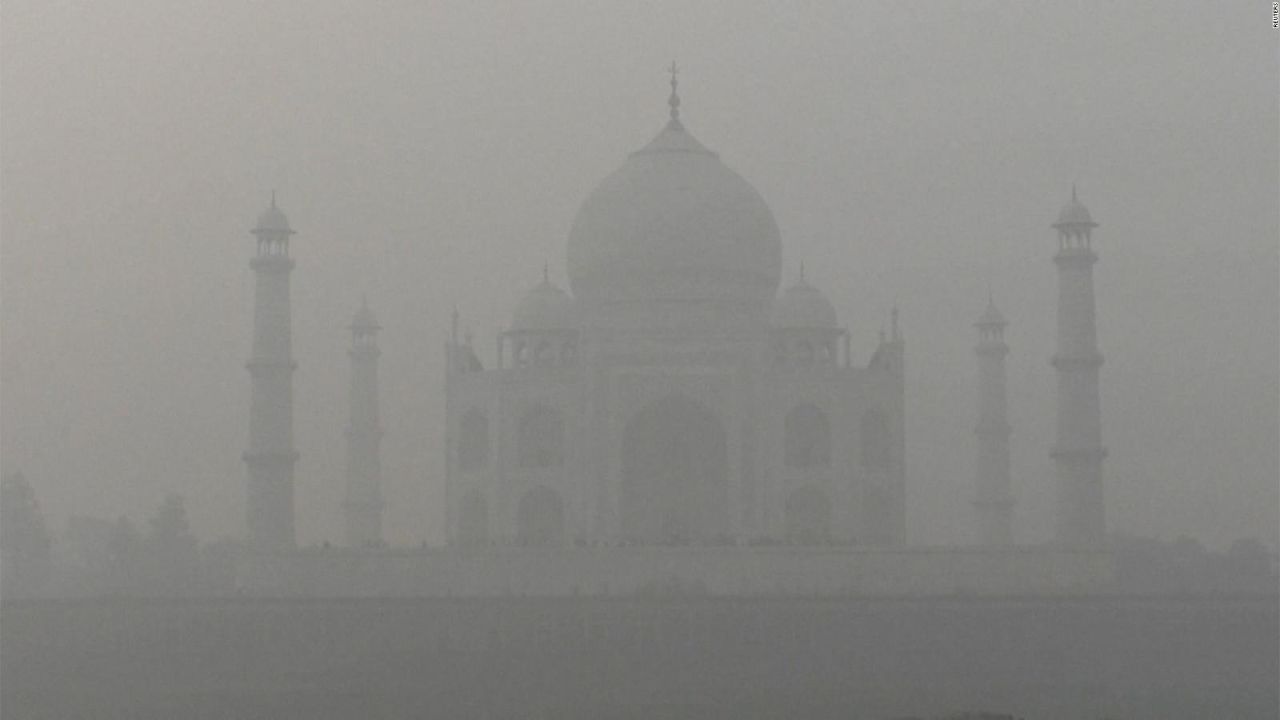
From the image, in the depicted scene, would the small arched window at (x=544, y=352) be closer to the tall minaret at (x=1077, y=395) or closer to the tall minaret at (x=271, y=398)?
the tall minaret at (x=271, y=398)

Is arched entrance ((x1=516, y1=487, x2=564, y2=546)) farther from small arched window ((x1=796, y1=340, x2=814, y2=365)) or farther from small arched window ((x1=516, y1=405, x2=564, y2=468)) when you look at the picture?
small arched window ((x1=796, y1=340, x2=814, y2=365))

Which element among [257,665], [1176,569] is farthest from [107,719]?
[1176,569]

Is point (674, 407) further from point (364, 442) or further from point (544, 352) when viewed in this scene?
point (364, 442)

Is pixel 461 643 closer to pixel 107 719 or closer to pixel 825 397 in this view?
pixel 107 719

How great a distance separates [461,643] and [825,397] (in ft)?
44.9

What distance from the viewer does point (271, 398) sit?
46.1m

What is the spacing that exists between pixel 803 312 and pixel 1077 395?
7027 millimetres

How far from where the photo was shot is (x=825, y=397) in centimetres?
4816

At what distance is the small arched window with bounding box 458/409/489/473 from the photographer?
161 ft

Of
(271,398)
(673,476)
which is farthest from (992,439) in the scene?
(271,398)

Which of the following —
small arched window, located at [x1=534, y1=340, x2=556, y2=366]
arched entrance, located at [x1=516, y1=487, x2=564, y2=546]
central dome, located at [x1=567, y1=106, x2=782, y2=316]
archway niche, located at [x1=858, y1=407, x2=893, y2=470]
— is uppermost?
central dome, located at [x1=567, y1=106, x2=782, y2=316]

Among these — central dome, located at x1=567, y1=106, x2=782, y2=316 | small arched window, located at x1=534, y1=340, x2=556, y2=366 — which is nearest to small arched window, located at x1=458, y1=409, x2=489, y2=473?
→ small arched window, located at x1=534, y1=340, x2=556, y2=366

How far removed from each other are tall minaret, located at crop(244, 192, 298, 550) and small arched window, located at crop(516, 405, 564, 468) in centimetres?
441

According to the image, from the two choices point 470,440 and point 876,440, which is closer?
point 876,440
